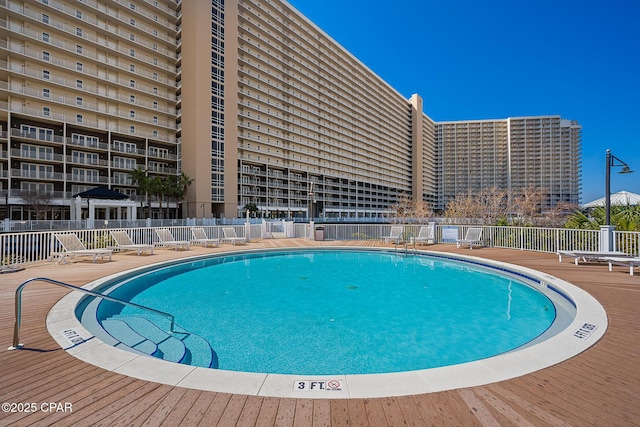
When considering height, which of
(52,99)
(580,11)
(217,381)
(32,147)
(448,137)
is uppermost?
(448,137)

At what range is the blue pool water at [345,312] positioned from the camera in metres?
4.24

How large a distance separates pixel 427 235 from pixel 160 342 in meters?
13.6

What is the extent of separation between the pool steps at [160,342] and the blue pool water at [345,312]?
0.64 feet

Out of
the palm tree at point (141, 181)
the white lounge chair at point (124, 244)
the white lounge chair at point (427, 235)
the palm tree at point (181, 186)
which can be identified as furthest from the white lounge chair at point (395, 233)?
the palm tree at point (141, 181)

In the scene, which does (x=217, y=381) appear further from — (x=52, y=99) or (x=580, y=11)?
(x=52, y=99)

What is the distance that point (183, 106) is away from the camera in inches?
1502

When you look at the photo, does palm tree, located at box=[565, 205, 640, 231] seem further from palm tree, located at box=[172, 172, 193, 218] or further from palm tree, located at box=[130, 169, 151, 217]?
palm tree, located at box=[130, 169, 151, 217]

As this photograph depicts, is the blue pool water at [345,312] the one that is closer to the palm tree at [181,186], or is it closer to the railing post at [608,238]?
the railing post at [608,238]

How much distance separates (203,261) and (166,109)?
3497cm

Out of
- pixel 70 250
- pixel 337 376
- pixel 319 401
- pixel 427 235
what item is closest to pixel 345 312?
pixel 337 376

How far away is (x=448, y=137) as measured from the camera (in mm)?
108062

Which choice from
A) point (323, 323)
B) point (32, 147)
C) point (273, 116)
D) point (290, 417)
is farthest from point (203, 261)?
point (273, 116)

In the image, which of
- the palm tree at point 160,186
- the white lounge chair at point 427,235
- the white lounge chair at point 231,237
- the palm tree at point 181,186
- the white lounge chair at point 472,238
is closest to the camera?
the white lounge chair at point 472,238

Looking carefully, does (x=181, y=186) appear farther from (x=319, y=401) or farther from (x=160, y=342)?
(x=319, y=401)
